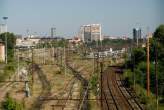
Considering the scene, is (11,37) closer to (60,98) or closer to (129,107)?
(60,98)

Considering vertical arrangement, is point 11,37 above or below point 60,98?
above

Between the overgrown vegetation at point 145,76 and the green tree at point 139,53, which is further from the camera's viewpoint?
the green tree at point 139,53

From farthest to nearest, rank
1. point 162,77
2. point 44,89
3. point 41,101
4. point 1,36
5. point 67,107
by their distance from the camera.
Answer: point 1,36 < point 44,89 < point 162,77 < point 41,101 < point 67,107

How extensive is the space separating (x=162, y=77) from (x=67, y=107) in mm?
6144

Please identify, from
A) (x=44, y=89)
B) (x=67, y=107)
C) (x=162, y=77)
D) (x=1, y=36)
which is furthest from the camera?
(x=1, y=36)

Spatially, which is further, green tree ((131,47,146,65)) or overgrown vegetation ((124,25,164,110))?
green tree ((131,47,146,65))

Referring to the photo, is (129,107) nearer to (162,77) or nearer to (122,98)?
(122,98)

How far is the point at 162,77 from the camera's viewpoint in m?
13.1

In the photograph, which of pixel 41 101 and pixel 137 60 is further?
pixel 137 60

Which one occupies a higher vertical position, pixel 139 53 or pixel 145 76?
pixel 139 53

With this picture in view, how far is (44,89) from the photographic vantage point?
1418 centimetres

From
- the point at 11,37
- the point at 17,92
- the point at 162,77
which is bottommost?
the point at 17,92

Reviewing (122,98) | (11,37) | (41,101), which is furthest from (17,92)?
(11,37)

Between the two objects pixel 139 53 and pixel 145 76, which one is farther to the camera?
pixel 139 53
